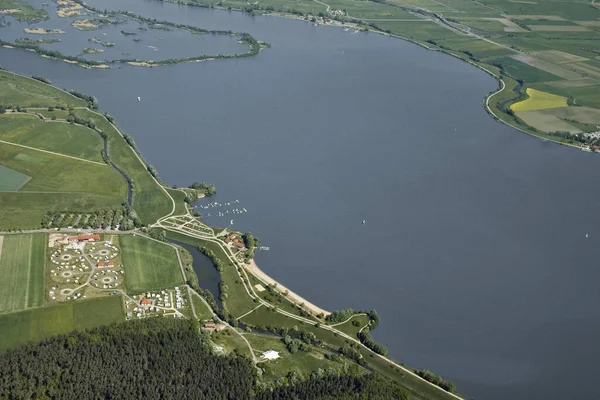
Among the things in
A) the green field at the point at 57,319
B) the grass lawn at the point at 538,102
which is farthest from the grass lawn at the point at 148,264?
the grass lawn at the point at 538,102

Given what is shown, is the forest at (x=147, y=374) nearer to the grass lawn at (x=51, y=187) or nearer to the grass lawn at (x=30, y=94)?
the grass lawn at (x=51, y=187)

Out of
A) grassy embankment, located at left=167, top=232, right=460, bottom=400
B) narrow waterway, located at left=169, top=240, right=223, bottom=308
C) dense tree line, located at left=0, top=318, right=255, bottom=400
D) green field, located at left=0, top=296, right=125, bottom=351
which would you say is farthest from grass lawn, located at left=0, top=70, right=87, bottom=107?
dense tree line, located at left=0, top=318, right=255, bottom=400

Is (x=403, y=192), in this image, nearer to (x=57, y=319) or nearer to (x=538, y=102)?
(x=57, y=319)

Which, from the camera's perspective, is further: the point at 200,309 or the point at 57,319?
the point at 200,309

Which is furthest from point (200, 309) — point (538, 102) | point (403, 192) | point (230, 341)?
point (538, 102)

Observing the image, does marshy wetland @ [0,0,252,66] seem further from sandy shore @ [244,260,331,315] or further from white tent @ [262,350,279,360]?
white tent @ [262,350,279,360]

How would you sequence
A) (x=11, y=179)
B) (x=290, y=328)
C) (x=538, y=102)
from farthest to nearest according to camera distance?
(x=538, y=102)
(x=11, y=179)
(x=290, y=328)
